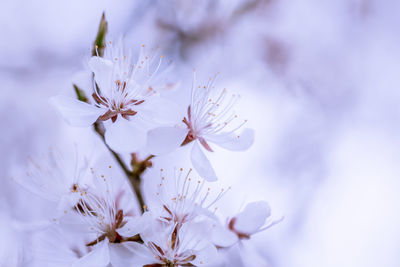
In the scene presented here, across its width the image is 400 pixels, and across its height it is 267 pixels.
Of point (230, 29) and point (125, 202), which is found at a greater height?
point (230, 29)

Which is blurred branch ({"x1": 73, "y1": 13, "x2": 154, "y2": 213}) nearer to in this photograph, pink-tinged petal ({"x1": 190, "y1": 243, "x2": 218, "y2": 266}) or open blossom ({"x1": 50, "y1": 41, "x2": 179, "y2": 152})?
open blossom ({"x1": 50, "y1": 41, "x2": 179, "y2": 152})

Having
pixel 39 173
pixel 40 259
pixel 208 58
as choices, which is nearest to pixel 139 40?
pixel 208 58

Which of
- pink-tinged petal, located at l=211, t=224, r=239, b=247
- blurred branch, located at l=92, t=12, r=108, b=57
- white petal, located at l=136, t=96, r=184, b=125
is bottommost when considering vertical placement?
pink-tinged petal, located at l=211, t=224, r=239, b=247

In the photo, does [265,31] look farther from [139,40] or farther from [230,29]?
[139,40]

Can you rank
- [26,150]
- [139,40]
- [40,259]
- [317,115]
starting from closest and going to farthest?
1. [40,259]
2. [139,40]
3. [26,150]
4. [317,115]

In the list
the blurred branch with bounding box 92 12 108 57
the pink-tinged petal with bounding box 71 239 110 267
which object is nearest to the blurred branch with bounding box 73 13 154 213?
the blurred branch with bounding box 92 12 108 57

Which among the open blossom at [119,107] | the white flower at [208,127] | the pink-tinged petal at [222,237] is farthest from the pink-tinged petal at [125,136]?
the pink-tinged petal at [222,237]

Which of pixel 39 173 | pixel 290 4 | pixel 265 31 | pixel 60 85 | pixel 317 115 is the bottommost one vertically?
pixel 39 173

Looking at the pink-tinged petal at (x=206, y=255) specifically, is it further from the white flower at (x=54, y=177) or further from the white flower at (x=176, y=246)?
the white flower at (x=54, y=177)
